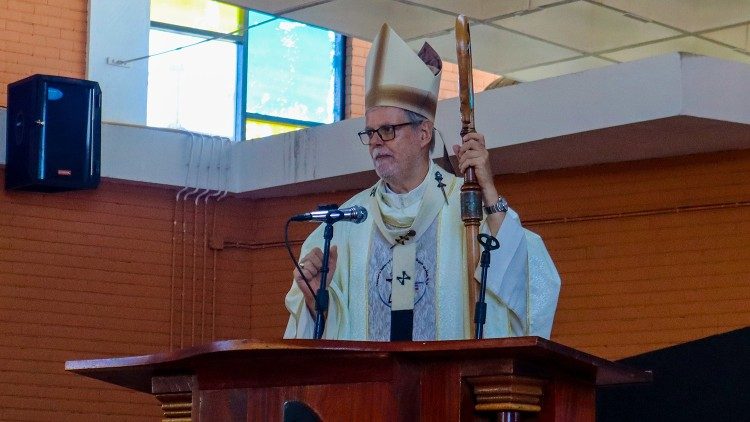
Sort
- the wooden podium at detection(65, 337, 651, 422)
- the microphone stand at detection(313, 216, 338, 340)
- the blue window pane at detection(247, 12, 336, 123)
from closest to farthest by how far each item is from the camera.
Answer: the wooden podium at detection(65, 337, 651, 422), the microphone stand at detection(313, 216, 338, 340), the blue window pane at detection(247, 12, 336, 123)

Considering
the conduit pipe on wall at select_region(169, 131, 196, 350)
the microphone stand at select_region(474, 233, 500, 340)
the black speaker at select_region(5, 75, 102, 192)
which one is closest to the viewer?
the microphone stand at select_region(474, 233, 500, 340)

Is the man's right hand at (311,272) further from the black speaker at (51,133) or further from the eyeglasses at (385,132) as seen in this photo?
the black speaker at (51,133)

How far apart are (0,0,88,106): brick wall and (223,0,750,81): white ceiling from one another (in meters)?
1.41

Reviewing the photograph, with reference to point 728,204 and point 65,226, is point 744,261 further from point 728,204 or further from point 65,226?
point 65,226

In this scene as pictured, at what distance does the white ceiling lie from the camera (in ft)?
23.5

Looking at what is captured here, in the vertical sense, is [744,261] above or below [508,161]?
below

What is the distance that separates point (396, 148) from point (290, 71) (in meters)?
5.81

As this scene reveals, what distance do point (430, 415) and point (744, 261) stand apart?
430cm

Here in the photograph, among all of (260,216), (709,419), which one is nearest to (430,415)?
(709,419)

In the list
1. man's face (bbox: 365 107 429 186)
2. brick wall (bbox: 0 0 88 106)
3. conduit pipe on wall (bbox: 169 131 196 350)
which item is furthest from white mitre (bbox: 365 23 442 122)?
brick wall (bbox: 0 0 88 106)

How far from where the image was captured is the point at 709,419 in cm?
651

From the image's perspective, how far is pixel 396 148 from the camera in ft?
12.7

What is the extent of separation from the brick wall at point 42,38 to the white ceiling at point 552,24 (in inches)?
55.5

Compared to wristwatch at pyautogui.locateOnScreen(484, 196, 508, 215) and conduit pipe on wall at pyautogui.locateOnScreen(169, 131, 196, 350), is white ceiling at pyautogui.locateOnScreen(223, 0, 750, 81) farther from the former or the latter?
wristwatch at pyautogui.locateOnScreen(484, 196, 508, 215)
